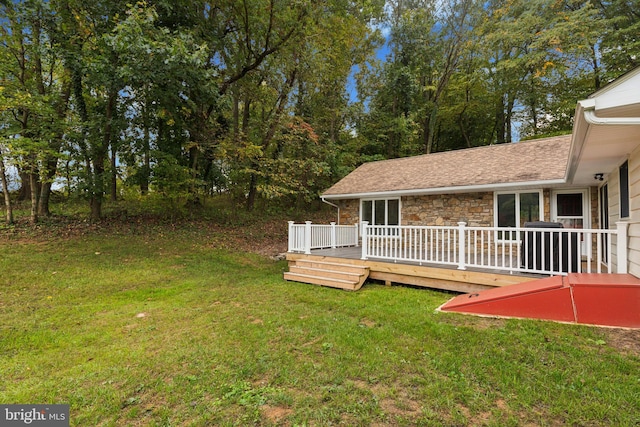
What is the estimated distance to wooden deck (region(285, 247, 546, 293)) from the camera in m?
5.32

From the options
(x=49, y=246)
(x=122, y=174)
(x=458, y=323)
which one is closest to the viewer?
(x=458, y=323)

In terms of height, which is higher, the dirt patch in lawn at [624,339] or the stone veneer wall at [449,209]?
the stone veneer wall at [449,209]

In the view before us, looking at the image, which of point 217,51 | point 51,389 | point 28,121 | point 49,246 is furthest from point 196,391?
point 217,51

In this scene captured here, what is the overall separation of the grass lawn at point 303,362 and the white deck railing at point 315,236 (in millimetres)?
2370

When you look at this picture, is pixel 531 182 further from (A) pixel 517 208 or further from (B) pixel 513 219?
(B) pixel 513 219

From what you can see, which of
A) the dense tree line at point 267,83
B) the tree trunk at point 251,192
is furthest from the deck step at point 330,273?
the tree trunk at point 251,192

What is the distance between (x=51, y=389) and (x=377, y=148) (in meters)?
18.9

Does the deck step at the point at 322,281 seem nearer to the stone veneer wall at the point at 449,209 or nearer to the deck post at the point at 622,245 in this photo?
the stone veneer wall at the point at 449,209

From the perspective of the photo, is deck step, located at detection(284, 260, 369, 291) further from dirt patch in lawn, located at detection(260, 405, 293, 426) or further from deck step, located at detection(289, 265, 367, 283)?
dirt patch in lawn, located at detection(260, 405, 293, 426)

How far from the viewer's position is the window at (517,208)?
741cm

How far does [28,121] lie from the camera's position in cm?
955

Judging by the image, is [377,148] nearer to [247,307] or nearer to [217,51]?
[217,51]

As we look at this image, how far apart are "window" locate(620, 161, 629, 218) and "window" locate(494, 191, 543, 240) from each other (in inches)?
96.6

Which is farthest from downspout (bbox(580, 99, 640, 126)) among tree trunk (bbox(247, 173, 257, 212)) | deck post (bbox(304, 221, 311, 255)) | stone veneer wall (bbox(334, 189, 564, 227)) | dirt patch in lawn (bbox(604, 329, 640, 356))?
tree trunk (bbox(247, 173, 257, 212))
